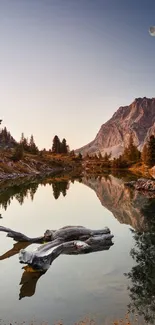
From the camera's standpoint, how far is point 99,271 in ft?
47.9

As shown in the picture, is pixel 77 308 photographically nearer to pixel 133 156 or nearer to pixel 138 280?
pixel 138 280

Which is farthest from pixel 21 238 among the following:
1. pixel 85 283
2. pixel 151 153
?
pixel 151 153

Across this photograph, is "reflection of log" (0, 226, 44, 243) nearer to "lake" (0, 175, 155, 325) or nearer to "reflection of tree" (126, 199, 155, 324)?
"lake" (0, 175, 155, 325)

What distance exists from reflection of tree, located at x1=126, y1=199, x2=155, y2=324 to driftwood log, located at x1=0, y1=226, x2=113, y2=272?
86.4 inches

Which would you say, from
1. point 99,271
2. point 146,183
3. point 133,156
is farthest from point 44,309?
point 133,156

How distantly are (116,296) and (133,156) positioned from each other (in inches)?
5782

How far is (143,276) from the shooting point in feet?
44.5

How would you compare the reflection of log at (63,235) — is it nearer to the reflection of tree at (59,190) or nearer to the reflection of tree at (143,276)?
the reflection of tree at (143,276)

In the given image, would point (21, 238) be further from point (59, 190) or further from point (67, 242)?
point (59, 190)

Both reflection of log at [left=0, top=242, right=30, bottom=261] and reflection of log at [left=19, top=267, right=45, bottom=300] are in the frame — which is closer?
reflection of log at [left=19, top=267, right=45, bottom=300]

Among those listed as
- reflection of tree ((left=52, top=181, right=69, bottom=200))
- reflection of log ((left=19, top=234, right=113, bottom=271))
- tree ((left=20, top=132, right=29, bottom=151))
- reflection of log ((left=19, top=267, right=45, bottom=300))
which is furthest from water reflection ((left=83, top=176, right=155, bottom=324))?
tree ((left=20, top=132, right=29, bottom=151))

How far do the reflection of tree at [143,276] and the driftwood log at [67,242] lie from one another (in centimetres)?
220

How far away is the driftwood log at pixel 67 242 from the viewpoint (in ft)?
48.9

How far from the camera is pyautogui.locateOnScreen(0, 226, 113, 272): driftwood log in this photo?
14.9m
